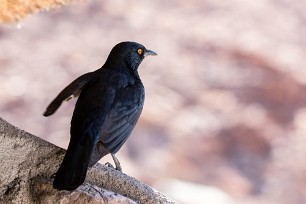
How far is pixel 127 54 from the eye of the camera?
170cm

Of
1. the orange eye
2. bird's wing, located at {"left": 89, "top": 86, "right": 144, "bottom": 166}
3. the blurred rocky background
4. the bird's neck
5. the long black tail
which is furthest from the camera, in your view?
the blurred rocky background

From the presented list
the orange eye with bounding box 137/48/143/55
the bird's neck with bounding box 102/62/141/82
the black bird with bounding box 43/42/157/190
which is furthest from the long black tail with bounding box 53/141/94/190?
the orange eye with bounding box 137/48/143/55

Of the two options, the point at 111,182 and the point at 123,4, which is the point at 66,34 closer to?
the point at 123,4

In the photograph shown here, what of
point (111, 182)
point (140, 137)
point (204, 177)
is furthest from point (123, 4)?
point (111, 182)

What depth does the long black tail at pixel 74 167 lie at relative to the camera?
3.70 ft

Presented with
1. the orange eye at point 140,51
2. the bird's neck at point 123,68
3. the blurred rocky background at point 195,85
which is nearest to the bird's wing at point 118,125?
the bird's neck at point 123,68

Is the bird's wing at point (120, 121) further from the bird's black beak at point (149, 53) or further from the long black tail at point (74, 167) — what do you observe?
the bird's black beak at point (149, 53)

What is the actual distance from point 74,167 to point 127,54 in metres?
0.58

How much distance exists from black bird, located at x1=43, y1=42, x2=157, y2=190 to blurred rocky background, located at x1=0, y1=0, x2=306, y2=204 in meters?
0.33

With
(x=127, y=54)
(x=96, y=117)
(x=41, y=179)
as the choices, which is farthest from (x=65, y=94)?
(x=127, y=54)

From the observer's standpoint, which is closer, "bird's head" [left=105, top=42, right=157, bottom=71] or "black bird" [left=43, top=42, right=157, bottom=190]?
"black bird" [left=43, top=42, right=157, bottom=190]

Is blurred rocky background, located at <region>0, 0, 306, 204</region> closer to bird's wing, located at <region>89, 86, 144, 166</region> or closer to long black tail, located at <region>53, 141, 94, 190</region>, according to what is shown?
bird's wing, located at <region>89, 86, 144, 166</region>

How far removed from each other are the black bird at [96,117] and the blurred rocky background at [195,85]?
13.2 inches

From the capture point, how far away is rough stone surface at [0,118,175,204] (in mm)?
1156
